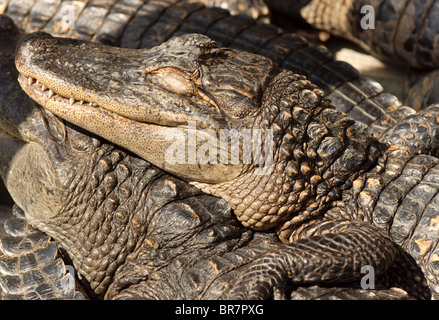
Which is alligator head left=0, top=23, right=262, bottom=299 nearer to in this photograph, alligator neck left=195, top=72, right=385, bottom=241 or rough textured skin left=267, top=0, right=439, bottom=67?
alligator neck left=195, top=72, right=385, bottom=241

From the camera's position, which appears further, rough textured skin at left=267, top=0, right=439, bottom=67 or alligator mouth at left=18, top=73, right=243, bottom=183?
rough textured skin at left=267, top=0, right=439, bottom=67

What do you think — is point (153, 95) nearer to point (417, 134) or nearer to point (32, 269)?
point (32, 269)

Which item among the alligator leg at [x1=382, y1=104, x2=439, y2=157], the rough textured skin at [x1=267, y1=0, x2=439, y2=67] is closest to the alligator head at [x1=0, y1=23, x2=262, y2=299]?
the alligator leg at [x1=382, y1=104, x2=439, y2=157]

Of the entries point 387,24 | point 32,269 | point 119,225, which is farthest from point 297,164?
point 387,24

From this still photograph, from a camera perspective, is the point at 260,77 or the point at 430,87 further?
the point at 430,87

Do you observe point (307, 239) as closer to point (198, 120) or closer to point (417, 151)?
point (198, 120)
